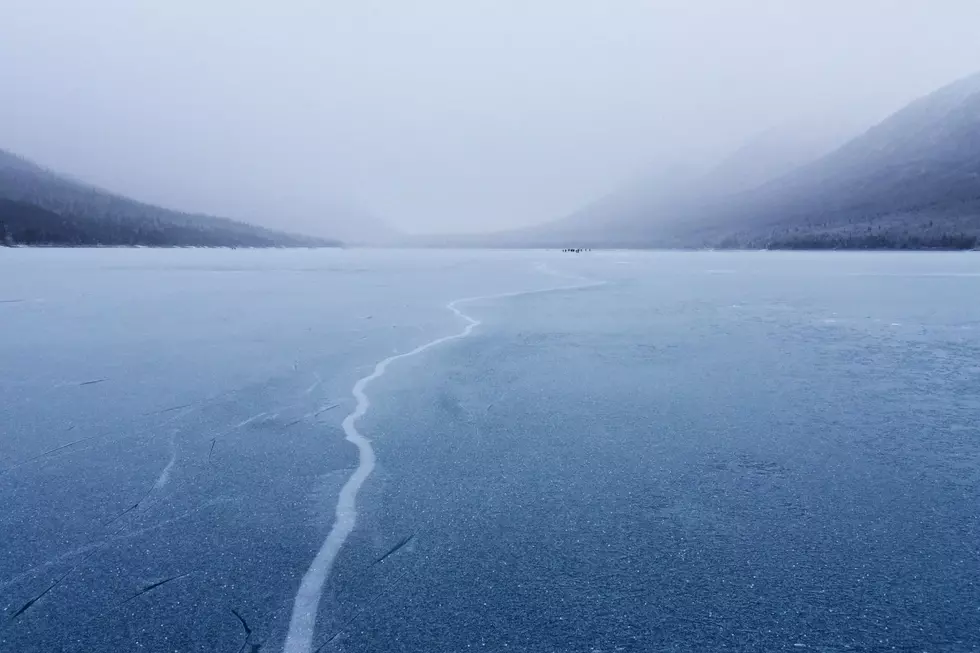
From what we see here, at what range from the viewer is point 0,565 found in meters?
3.49

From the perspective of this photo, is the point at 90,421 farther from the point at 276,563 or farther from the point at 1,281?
the point at 1,281

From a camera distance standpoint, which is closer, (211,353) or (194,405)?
(194,405)

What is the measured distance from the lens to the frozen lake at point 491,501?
3.01 m

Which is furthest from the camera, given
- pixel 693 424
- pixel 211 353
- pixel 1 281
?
pixel 1 281

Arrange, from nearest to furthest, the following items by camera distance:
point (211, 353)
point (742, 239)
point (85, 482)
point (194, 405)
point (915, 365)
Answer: point (85, 482)
point (194, 405)
point (915, 365)
point (211, 353)
point (742, 239)

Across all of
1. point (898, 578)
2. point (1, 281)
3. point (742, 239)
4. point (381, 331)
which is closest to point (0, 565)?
point (898, 578)

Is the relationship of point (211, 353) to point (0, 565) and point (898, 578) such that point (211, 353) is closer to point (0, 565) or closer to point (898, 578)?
point (0, 565)

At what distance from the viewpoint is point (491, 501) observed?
14.4 feet

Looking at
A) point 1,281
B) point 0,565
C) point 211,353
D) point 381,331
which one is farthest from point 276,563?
point 1,281

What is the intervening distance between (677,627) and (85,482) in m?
4.48

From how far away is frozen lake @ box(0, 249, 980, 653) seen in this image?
3.01 metres

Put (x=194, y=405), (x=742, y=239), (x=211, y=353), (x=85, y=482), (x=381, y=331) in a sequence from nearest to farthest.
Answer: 1. (x=85, y=482)
2. (x=194, y=405)
3. (x=211, y=353)
4. (x=381, y=331)
5. (x=742, y=239)

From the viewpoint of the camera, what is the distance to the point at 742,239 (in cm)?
18575

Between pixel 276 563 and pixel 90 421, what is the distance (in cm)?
401
